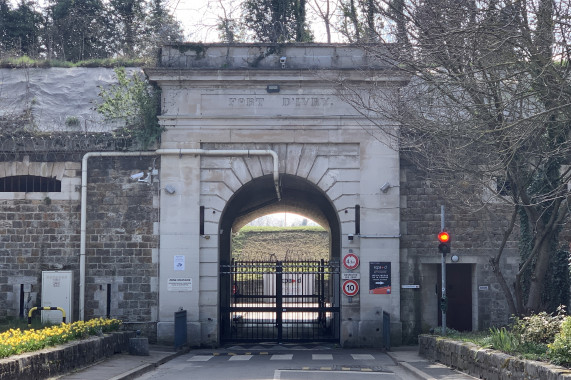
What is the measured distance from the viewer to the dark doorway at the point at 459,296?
21156 millimetres

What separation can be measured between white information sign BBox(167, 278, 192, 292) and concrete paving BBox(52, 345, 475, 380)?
1.58 meters

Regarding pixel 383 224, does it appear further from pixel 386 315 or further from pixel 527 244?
pixel 527 244

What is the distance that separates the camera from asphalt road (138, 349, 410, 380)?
14.2 metres

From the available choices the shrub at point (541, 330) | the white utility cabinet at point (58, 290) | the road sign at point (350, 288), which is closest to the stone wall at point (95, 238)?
the white utility cabinet at point (58, 290)

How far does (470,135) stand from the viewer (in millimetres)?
14773

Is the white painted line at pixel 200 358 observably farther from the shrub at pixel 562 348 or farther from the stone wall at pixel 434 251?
the shrub at pixel 562 348

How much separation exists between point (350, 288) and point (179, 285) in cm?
463

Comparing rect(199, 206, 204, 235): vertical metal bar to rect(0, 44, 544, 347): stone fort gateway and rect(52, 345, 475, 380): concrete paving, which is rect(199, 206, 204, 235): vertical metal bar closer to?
rect(0, 44, 544, 347): stone fort gateway

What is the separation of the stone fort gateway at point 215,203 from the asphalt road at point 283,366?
1606 millimetres

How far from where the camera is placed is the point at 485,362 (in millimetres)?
12516

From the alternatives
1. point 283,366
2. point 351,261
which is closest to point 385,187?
point 351,261

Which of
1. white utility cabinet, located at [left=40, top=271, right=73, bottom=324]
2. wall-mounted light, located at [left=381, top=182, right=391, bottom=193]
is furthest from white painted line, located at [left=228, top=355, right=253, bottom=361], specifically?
wall-mounted light, located at [left=381, top=182, right=391, bottom=193]

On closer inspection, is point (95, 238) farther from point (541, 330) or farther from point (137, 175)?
point (541, 330)

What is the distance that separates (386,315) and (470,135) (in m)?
→ 6.48
